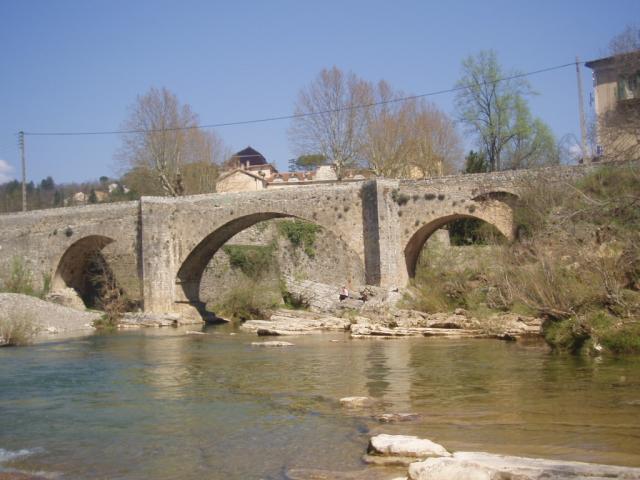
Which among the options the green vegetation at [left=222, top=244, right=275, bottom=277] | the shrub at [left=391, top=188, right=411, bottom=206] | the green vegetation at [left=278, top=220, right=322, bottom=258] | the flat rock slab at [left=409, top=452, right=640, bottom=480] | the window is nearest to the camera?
the flat rock slab at [left=409, top=452, right=640, bottom=480]

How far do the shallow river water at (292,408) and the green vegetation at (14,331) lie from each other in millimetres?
3311

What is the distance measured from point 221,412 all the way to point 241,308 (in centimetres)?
1808

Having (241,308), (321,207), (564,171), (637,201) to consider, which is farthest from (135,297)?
(637,201)

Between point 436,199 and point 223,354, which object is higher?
point 436,199

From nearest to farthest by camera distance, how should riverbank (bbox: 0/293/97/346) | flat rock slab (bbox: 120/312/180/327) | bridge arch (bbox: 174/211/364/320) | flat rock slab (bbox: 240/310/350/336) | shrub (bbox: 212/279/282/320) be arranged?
riverbank (bbox: 0/293/97/346) < flat rock slab (bbox: 240/310/350/336) < flat rock slab (bbox: 120/312/180/327) < shrub (bbox: 212/279/282/320) < bridge arch (bbox: 174/211/364/320)

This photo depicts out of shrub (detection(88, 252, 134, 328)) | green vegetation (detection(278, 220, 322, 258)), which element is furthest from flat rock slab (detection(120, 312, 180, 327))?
green vegetation (detection(278, 220, 322, 258))

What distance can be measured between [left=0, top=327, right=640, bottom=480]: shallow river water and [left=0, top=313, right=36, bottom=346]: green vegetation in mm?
3311

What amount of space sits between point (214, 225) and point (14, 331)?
31.5 feet

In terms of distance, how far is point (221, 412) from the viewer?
938 centimetres

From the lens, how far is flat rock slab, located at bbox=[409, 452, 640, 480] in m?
5.46

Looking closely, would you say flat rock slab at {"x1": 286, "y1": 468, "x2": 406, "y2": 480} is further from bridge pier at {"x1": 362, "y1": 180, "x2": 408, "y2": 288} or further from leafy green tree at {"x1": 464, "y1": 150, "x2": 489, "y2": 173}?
leafy green tree at {"x1": 464, "y1": 150, "x2": 489, "y2": 173}

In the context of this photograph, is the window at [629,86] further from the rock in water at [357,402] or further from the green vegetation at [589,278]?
the rock in water at [357,402]

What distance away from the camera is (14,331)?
18.6 m

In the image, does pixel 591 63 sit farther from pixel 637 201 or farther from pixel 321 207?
pixel 637 201
